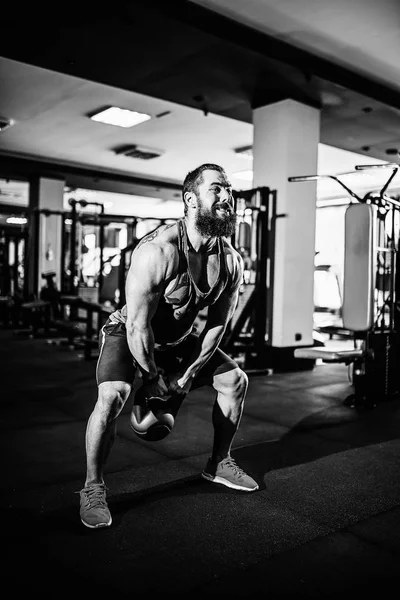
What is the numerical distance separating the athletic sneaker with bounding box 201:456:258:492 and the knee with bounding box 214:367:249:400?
0.30 meters

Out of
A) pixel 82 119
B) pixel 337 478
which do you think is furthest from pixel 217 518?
pixel 82 119

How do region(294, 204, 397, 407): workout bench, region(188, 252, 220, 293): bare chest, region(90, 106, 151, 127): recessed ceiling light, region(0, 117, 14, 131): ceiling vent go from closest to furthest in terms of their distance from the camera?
region(188, 252, 220, 293): bare chest
region(294, 204, 397, 407): workout bench
region(90, 106, 151, 127): recessed ceiling light
region(0, 117, 14, 131): ceiling vent

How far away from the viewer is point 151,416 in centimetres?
188

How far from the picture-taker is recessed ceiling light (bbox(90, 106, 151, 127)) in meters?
6.46

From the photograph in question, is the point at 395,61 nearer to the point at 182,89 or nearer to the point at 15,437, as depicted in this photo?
the point at 182,89

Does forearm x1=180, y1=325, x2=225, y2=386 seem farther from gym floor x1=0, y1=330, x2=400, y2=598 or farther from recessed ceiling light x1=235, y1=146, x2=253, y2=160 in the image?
recessed ceiling light x1=235, y1=146, x2=253, y2=160

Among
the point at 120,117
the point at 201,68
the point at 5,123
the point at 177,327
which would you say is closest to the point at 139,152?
the point at 120,117

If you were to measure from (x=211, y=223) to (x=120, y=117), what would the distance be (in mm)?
5304

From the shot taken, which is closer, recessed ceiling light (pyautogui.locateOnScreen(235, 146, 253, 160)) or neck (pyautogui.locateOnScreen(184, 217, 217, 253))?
neck (pyautogui.locateOnScreen(184, 217, 217, 253))

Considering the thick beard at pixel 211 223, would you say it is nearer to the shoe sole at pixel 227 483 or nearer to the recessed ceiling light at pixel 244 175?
the shoe sole at pixel 227 483

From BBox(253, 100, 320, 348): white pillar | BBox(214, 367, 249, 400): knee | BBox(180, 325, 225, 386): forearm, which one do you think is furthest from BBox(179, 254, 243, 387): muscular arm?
BBox(253, 100, 320, 348): white pillar

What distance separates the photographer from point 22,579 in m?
1.45

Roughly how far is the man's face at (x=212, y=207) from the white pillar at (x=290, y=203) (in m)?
3.26

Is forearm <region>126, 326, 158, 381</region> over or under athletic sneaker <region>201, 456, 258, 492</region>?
over
